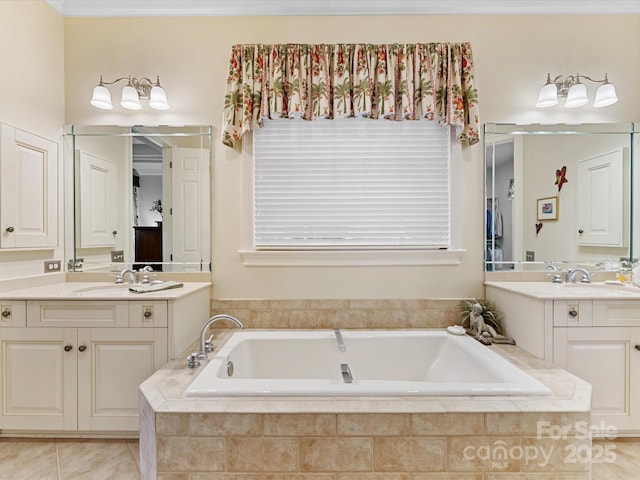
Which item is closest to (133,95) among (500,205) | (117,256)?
(117,256)

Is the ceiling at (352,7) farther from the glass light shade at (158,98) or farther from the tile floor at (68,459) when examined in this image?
the tile floor at (68,459)

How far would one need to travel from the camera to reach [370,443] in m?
1.22

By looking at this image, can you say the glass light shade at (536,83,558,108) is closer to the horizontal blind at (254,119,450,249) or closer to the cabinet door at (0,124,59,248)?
the horizontal blind at (254,119,450,249)

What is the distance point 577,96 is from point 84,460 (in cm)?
380

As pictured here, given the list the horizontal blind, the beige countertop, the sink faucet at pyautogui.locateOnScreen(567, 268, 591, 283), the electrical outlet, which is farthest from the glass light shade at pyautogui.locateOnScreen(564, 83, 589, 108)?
the electrical outlet

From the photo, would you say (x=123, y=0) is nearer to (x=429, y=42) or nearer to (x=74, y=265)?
(x=74, y=265)

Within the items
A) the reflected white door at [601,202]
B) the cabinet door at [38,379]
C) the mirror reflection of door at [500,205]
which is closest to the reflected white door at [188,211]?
the cabinet door at [38,379]

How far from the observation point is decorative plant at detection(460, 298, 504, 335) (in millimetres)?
2176

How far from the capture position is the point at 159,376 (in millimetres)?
1558

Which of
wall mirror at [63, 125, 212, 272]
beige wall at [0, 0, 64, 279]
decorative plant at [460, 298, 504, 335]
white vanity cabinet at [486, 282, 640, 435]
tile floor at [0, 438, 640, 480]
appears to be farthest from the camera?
wall mirror at [63, 125, 212, 272]

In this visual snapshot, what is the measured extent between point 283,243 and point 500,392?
5.14 feet

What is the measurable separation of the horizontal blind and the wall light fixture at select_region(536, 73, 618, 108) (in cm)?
71

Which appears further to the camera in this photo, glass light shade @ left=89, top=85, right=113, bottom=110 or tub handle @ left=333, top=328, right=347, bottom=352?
glass light shade @ left=89, top=85, right=113, bottom=110

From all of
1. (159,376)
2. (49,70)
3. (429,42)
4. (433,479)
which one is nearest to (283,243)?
(159,376)
